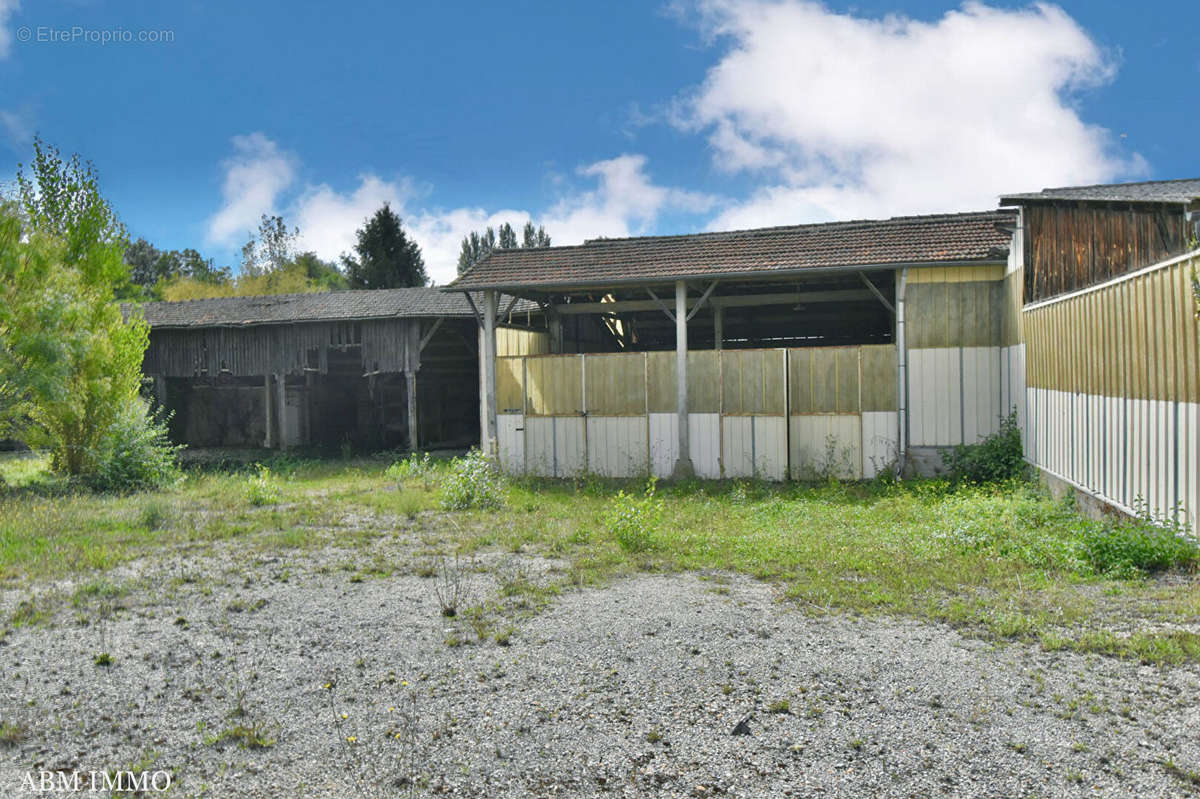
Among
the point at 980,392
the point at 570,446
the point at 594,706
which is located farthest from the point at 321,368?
the point at 594,706

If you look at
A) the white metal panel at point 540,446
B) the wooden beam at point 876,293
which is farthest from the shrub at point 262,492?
the wooden beam at point 876,293

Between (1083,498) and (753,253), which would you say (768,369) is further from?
(1083,498)

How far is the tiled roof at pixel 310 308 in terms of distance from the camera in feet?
60.9

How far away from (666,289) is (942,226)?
488cm

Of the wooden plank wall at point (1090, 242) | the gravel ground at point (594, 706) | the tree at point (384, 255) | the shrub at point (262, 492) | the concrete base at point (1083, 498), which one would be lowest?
the gravel ground at point (594, 706)

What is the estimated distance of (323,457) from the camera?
1902 centimetres

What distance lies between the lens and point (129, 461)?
1418 centimetres

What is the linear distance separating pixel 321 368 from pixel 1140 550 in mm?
17381

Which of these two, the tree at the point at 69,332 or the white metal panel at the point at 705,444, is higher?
the tree at the point at 69,332

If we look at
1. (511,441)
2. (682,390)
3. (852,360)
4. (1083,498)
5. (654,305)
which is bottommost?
(1083,498)

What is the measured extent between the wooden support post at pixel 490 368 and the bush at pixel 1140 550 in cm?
949

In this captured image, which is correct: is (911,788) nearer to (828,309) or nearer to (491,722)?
(491,722)

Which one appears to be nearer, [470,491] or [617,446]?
[470,491]

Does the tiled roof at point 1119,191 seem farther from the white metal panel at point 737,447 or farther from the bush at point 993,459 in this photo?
the white metal panel at point 737,447
